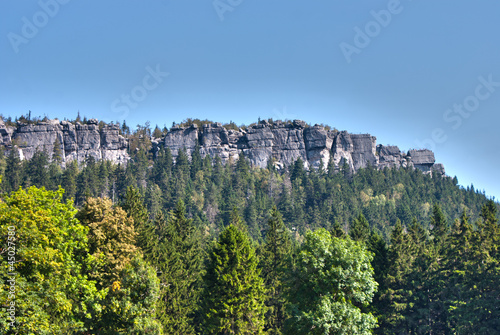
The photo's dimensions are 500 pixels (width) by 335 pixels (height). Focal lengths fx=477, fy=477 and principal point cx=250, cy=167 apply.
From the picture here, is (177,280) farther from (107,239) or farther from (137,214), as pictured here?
(107,239)

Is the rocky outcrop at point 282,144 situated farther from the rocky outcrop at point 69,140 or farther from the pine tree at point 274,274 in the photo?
the pine tree at point 274,274

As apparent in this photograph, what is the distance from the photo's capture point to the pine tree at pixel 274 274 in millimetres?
44906

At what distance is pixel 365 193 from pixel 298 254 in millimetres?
121008

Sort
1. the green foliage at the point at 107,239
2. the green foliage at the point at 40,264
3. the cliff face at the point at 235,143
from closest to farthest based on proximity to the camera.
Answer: the green foliage at the point at 40,264
the green foliage at the point at 107,239
the cliff face at the point at 235,143

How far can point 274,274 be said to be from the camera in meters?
47.6

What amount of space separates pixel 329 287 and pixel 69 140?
517ft

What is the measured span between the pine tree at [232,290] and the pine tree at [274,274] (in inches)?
239

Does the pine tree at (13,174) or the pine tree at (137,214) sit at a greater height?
the pine tree at (13,174)

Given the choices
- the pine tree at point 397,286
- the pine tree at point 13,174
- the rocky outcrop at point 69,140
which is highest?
the rocky outcrop at point 69,140

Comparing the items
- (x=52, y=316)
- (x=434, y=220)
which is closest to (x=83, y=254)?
(x=52, y=316)

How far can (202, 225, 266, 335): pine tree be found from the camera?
35.3m

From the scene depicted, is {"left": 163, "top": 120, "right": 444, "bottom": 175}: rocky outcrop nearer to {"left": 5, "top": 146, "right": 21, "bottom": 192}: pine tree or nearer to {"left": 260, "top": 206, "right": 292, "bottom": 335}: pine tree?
{"left": 5, "top": 146, "right": 21, "bottom": 192}: pine tree

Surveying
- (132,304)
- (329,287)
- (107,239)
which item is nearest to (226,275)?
(132,304)

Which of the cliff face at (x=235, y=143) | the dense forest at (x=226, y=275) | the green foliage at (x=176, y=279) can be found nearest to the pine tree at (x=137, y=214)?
the dense forest at (x=226, y=275)
